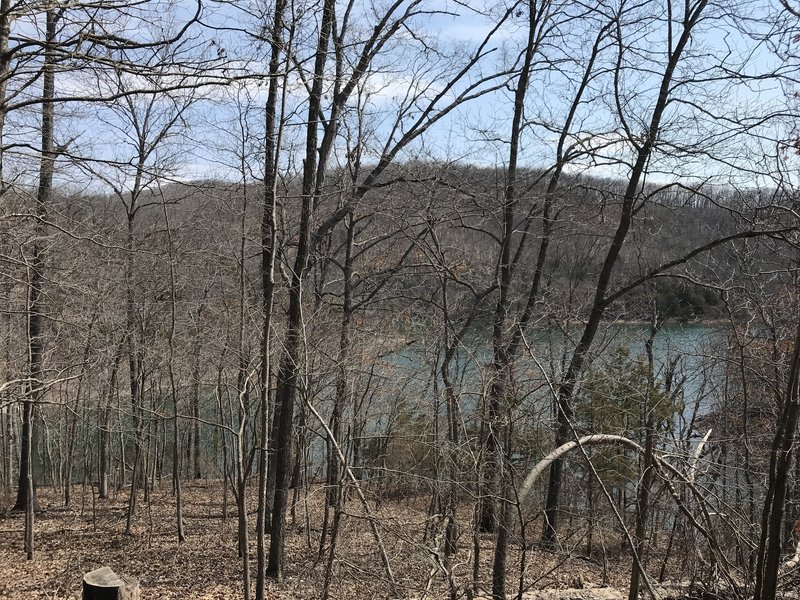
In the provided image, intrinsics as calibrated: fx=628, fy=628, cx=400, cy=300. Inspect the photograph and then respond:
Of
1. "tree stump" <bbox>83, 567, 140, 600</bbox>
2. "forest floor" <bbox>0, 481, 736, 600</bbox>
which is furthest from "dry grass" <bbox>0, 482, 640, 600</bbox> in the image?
"tree stump" <bbox>83, 567, 140, 600</bbox>

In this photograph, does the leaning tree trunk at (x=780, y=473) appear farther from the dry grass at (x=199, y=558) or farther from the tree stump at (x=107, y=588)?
the dry grass at (x=199, y=558)

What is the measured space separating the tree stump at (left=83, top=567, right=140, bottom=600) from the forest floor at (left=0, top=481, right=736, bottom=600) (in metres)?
3.56

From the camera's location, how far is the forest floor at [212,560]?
9008 mm

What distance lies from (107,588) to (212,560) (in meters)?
10.4

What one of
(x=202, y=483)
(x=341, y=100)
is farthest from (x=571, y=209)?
(x=202, y=483)

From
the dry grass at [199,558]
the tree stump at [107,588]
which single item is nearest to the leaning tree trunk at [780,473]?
the tree stump at [107,588]

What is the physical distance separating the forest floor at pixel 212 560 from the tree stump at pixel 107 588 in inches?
140

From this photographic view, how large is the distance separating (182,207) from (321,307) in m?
4.53

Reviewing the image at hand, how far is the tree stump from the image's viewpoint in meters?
2.36

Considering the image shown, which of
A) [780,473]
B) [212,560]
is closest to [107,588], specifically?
[780,473]

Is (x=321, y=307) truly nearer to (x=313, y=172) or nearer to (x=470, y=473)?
(x=313, y=172)

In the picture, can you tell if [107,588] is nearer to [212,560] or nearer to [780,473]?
[780,473]

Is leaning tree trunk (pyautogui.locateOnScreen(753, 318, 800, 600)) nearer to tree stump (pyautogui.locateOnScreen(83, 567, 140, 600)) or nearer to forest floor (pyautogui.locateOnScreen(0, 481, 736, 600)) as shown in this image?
tree stump (pyautogui.locateOnScreen(83, 567, 140, 600))

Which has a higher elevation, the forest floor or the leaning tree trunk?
the leaning tree trunk
